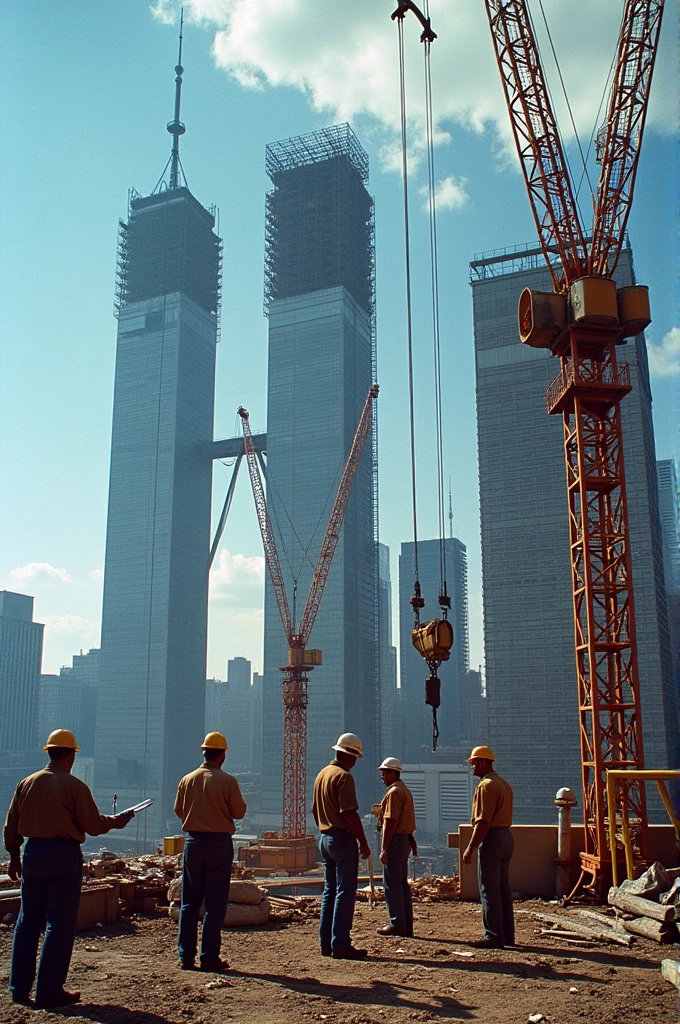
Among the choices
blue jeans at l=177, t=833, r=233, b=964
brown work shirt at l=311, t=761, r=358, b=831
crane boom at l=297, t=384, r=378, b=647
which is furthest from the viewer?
crane boom at l=297, t=384, r=378, b=647

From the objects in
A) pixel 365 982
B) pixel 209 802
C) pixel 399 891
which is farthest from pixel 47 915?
pixel 399 891

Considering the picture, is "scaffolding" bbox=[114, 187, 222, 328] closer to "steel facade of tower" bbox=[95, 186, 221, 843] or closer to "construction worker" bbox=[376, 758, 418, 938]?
"steel facade of tower" bbox=[95, 186, 221, 843]

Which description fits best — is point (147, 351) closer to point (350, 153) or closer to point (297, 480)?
point (297, 480)

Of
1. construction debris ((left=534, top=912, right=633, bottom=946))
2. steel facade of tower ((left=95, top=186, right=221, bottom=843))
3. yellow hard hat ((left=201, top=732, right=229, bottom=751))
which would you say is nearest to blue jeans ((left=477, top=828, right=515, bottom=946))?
construction debris ((left=534, top=912, right=633, bottom=946))

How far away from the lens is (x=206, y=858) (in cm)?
714

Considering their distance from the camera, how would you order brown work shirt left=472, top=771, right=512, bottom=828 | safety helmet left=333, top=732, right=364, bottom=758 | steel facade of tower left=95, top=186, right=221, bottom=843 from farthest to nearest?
1. steel facade of tower left=95, top=186, right=221, bottom=843
2. brown work shirt left=472, top=771, right=512, bottom=828
3. safety helmet left=333, top=732, right=364, bottom=758

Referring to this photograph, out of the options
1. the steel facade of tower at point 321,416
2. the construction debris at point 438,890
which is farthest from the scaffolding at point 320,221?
the construction debris at point 438,890

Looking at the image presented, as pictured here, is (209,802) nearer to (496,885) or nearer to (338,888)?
(338,888)

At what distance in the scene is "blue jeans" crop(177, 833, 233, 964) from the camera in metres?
7.02

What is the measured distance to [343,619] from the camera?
144 m

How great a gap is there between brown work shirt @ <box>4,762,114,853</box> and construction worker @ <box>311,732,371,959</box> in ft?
6.98

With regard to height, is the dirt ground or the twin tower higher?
the twin tower

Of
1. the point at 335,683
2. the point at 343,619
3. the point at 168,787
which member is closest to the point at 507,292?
the point at 343,619

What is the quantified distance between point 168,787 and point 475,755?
155809 mm
